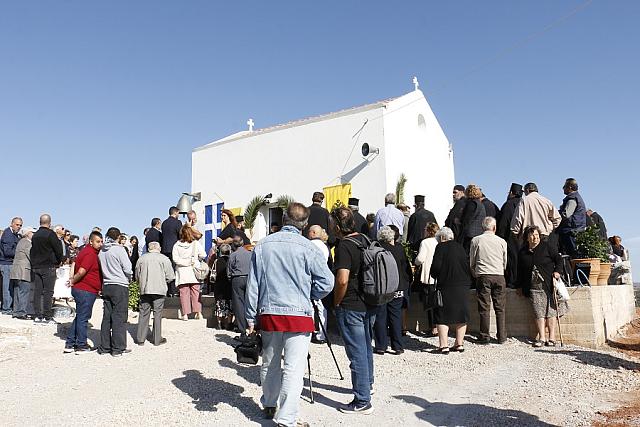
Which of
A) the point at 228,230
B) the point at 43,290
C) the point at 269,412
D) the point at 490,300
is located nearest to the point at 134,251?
the point at 43,290

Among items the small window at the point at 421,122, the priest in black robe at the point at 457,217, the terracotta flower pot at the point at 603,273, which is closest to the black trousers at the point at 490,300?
the priest in black robe at the point at 457,217

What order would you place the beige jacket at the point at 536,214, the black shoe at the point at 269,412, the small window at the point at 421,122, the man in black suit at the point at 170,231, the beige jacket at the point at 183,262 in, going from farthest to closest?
the small window at the point at 421,122, the man in black suit at the point at 170,231, the beige jacket at the point at 183,262, the beige jacket at the point at 536,214, the black shoe at the point at 269,412

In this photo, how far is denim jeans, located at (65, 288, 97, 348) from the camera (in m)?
7.87

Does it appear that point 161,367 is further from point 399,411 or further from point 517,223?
point 517,223

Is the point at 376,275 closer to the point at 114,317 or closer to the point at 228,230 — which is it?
the point at 114,317

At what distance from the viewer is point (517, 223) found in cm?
895

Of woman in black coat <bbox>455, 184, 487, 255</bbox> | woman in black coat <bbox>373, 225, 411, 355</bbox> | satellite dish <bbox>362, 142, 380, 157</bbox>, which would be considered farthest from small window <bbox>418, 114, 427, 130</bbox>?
woman in black coat <bbox>373, 225, 411, 355</bbox>

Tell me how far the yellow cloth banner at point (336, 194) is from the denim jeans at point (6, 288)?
8.93m

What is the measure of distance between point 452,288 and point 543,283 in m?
1.48

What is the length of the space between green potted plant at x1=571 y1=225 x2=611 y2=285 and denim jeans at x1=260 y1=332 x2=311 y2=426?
238 inches

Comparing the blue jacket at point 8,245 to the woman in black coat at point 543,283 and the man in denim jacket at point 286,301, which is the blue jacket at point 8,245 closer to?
the man in denim jacket at point 286,301

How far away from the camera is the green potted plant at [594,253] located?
8.67 metres

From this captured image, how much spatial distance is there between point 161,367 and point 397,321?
3324 mm

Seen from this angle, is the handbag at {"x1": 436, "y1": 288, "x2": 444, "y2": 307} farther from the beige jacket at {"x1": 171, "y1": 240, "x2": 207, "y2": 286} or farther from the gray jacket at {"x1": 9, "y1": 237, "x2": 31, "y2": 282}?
the gray jacket at {"x1": 9, "y1": 237, "x2": 31, "y2": 282}
